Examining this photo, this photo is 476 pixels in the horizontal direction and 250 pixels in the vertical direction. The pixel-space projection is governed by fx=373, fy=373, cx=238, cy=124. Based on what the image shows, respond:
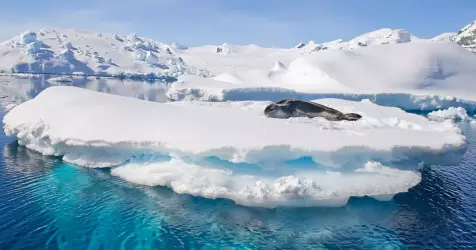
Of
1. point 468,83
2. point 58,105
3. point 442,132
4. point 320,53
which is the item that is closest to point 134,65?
point 320,53

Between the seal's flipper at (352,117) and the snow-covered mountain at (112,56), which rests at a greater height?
the snow-covered mountain at (112,56)

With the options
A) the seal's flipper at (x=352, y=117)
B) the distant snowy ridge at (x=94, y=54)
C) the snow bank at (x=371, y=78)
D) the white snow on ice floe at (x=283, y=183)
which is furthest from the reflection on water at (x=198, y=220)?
the distant snowy ridge at (x=94, y=54)

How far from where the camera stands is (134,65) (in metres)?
101

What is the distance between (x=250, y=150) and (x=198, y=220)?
7.27 ft

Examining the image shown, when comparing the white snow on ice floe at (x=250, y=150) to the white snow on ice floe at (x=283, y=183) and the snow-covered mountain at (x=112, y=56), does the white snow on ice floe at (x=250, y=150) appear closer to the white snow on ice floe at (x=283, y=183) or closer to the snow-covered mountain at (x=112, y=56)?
the white snow on ice floe at (x=283, y=183)

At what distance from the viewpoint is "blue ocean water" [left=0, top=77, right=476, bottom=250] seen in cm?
757

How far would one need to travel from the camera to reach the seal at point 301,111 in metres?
14.3

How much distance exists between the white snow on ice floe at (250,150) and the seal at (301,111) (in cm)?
97

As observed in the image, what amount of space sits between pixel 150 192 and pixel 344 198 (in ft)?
16.2

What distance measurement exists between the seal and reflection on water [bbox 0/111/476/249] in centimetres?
435

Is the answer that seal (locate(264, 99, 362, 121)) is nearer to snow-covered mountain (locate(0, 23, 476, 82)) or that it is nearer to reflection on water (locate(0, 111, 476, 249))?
reflection on water (locate(0, 111, 476, 249))

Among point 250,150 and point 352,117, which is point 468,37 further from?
point 250,150

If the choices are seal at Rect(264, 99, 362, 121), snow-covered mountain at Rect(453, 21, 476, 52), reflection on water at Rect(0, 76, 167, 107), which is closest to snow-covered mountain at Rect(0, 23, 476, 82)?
snow-covered mountain at Rect(453, 21, 476, 52)

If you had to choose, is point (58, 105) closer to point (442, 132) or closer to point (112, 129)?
point (112, 129)
